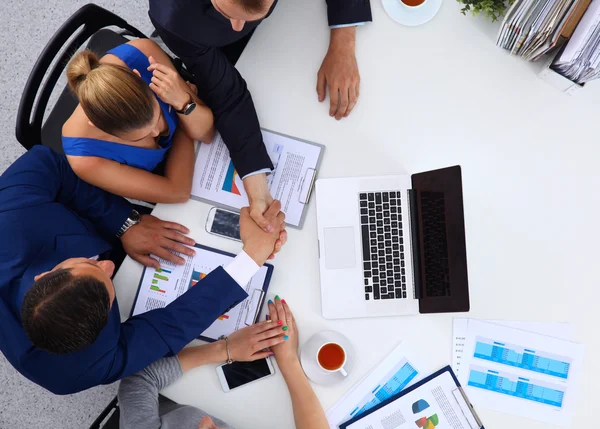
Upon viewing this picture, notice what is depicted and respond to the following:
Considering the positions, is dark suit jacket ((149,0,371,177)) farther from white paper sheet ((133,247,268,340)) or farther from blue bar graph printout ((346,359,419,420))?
blue bar graph printout ((346,359,419,420))

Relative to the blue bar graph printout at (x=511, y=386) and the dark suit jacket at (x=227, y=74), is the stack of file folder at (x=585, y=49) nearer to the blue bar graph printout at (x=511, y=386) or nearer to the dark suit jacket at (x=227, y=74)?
the dark suit jacket at (x=227, y=74)

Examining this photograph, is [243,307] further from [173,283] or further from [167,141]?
[167,141]

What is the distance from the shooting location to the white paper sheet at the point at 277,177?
1316 millimetres

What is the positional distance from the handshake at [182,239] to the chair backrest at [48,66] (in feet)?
1.41

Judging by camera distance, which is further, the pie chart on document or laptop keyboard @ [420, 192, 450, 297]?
the pie chart on document

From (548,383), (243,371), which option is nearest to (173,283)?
(243,371)

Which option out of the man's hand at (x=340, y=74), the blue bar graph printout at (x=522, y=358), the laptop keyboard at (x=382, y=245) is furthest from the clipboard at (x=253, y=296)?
the blue bar graph printout at (x=522, y=358)

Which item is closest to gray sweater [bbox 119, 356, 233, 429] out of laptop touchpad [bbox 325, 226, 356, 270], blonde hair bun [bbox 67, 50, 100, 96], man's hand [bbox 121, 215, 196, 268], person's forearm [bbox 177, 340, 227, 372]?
person's forearm [bbox 177, 340, 227, 372]

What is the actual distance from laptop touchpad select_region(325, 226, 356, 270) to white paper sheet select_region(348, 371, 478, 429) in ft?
1.25

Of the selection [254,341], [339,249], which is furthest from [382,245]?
[254,341]

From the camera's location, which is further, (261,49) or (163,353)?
(261,49)

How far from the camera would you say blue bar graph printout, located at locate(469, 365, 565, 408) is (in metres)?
1.27

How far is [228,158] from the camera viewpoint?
4.44ft

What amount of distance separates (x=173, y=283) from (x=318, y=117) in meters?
0.61
